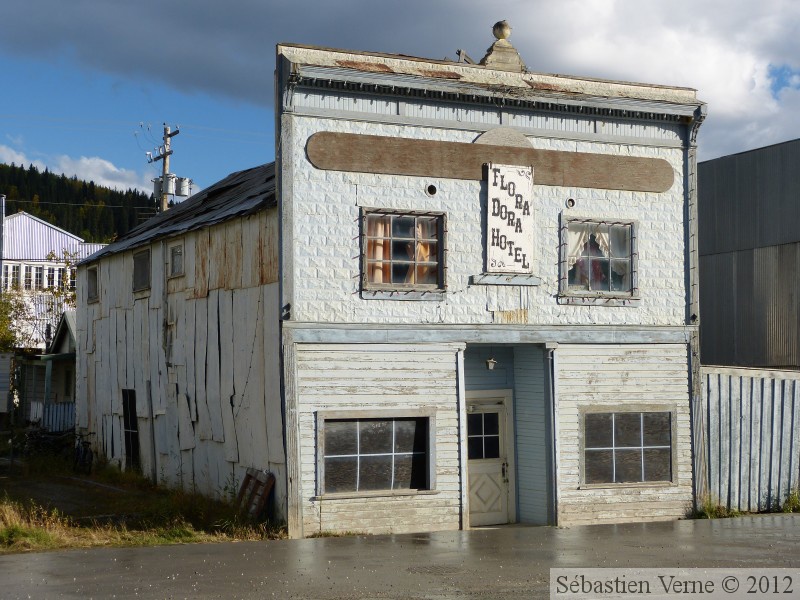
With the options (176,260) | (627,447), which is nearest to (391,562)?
(627,447)

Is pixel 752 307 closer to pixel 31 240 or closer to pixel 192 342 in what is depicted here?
pixel 192 342

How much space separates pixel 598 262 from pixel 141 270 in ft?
31.4

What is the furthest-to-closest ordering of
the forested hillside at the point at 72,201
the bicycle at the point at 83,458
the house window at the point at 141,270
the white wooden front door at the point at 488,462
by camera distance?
the forested hillside at the point at 72,201 → the bicycle at the point at 83,458 → the house window at the point at 141,270 → the white wooden front door at the point at 488,462

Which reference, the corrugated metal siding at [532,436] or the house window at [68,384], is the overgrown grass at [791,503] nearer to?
the corrugated metal siding at [532,436]

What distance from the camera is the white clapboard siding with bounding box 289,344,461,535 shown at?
14711 millimetres

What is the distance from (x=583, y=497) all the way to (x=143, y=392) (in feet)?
30.2

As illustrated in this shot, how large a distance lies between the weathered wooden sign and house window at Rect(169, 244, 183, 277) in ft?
20.6

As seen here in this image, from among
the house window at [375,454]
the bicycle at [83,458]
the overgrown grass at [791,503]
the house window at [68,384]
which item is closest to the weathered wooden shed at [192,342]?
the bicycle at [83,458]

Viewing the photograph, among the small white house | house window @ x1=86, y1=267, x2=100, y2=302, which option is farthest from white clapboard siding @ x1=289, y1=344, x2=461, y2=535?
house window @ x1=86, y1=267, x2=100, y2=302

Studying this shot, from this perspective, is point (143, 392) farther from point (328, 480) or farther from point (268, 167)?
point (328, 480)

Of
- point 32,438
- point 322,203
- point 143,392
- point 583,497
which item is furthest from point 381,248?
point 32,438

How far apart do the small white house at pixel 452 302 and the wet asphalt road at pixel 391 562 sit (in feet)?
3.60

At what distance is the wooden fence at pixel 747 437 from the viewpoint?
17.2 meters

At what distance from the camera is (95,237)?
4129 inches
